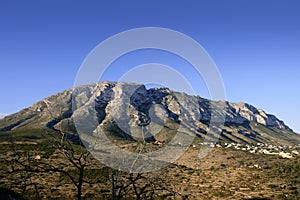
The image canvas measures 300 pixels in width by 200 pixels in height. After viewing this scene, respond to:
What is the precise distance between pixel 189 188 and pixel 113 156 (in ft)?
50.1

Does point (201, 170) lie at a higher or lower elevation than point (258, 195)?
higher

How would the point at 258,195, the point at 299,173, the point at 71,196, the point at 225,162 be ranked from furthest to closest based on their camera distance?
the point at 225,162
the point at 299,173
the point at 258,195
the point at 71,196

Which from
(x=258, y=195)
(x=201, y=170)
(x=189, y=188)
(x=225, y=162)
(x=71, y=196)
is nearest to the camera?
(x=71, y=196)

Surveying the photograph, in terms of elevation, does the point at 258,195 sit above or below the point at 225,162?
below

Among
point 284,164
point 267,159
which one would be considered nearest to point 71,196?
point 284,164

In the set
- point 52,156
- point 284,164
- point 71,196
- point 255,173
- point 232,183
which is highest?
point 284,164

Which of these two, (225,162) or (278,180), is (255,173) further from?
(225,162)

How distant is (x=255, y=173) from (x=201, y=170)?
11.0m

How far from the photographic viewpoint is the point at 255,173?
2383 inches

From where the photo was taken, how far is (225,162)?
73.4 m

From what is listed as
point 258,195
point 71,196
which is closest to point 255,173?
point 258,195

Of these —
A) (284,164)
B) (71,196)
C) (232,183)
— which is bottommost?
(71,196)

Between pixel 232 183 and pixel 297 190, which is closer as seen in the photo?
pixel 297 190

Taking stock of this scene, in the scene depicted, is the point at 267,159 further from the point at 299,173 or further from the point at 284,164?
the point at 299,173
